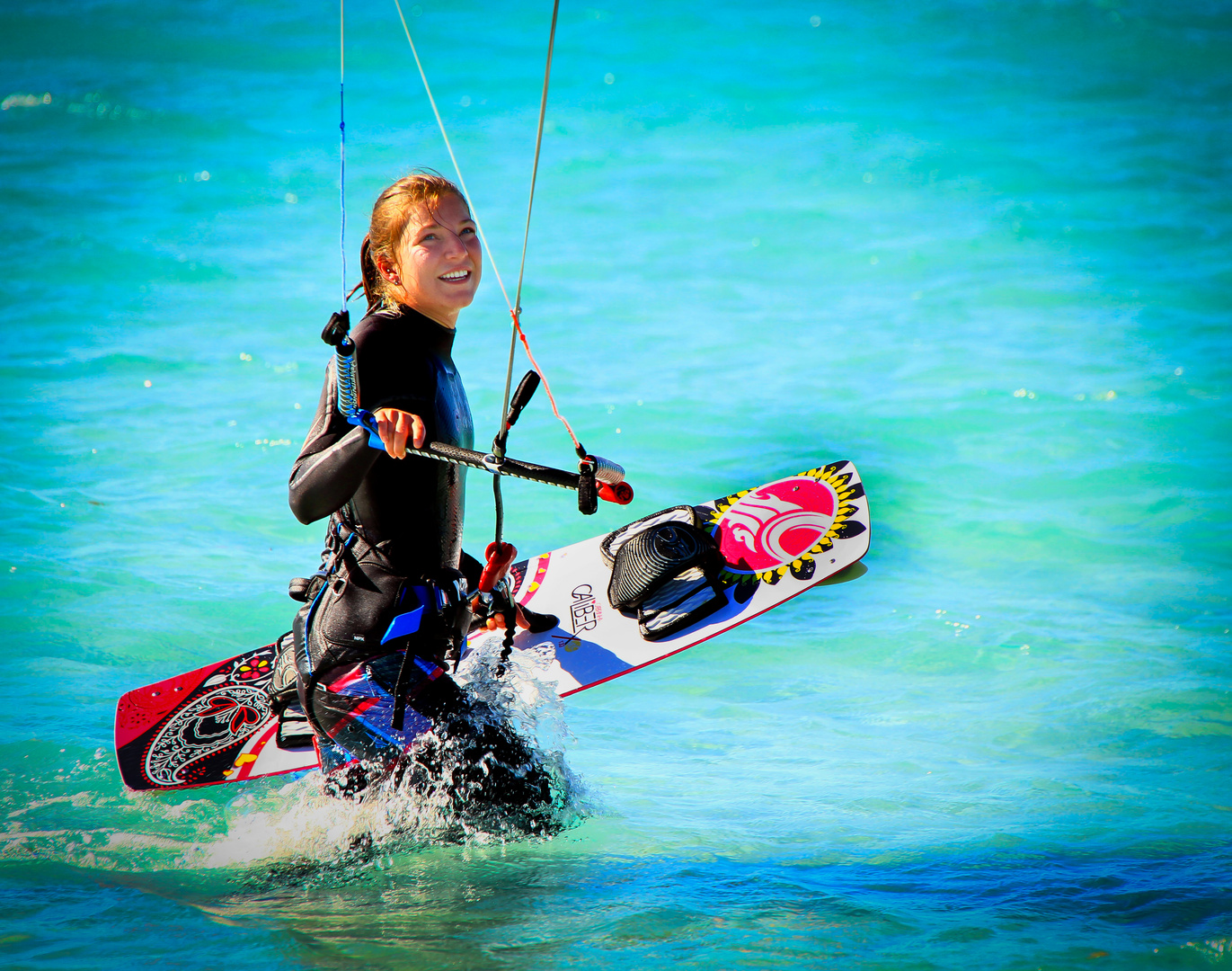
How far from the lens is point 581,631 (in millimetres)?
3582

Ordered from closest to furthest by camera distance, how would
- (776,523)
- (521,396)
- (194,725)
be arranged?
(521,396) < (194,725) < (776,523)

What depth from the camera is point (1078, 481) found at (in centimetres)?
713

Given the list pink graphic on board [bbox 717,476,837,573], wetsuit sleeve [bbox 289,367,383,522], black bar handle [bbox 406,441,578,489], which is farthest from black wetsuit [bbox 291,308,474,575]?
pink graphic on board [bbox 717,476,837,573]

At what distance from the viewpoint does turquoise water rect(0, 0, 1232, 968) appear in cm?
260

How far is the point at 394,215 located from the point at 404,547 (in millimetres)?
812

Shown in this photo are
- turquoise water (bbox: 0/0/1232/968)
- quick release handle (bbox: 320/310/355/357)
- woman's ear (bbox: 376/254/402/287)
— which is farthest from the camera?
turquoise water (bbox: 0/0/1232/968)

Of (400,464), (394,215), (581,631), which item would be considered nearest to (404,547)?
(400,464)

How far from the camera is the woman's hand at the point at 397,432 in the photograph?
2.12m

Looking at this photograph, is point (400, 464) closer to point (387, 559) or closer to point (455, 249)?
point (387, 559)

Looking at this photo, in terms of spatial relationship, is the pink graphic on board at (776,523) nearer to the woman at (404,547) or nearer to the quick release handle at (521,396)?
the woman at (404,547)

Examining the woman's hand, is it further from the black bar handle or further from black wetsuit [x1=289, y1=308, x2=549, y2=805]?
black wetsuit [x1=289, y1=308, x2=549, y2=805]

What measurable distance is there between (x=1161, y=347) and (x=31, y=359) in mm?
10064

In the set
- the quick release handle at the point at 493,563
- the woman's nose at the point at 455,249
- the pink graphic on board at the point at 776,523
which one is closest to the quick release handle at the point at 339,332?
the woman's nose at the point at 455,249

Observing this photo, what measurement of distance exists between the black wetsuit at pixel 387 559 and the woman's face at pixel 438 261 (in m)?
0.05
